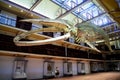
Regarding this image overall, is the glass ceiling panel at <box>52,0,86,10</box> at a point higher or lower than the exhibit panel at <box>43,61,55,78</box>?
higher

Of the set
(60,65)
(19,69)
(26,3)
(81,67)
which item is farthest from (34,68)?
(81,67)

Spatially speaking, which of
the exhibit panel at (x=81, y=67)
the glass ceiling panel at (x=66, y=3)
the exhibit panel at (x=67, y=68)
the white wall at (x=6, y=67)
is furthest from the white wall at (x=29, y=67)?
the glass ceiling panel at (x=66, y=3)

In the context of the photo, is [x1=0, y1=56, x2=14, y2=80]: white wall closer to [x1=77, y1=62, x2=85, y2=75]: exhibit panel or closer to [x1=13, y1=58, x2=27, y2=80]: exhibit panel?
[x1=13, y1=58, x2=27, y2=80]: exhibit panel

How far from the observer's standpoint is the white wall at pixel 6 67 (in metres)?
9.57

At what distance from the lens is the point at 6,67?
9844 mm

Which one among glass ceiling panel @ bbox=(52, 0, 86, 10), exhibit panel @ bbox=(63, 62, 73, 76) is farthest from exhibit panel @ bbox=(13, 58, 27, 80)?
glass ceiling panel @ bbox=(52, 0, 86, 10)

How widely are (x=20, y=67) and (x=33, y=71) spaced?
5.21ft

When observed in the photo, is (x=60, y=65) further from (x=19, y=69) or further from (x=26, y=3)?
(x=26, y=3)

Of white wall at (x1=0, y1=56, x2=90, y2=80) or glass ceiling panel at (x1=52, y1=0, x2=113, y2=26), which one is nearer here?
white wall at (x1=0, y1=56, x2=90, y2=80)

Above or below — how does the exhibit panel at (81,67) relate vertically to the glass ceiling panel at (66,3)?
below

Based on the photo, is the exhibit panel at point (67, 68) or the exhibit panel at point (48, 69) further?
the exhibit panel at point (67, 68)

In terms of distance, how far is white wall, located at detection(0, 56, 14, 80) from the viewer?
9.57m

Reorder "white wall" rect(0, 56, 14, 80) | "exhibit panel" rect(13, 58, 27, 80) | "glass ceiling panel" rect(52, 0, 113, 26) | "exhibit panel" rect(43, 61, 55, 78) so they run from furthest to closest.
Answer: "exhibit panel" rect(43, 61, 55, 78), "glass ceiling panel" rect(52, 0, 113, 26), "exhibit panel" rect(13, 58, 27, 80), "white wall" rect(0, 56, 14, 80)

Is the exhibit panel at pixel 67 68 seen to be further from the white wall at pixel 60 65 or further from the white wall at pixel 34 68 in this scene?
the white wall at pixel 34 68
